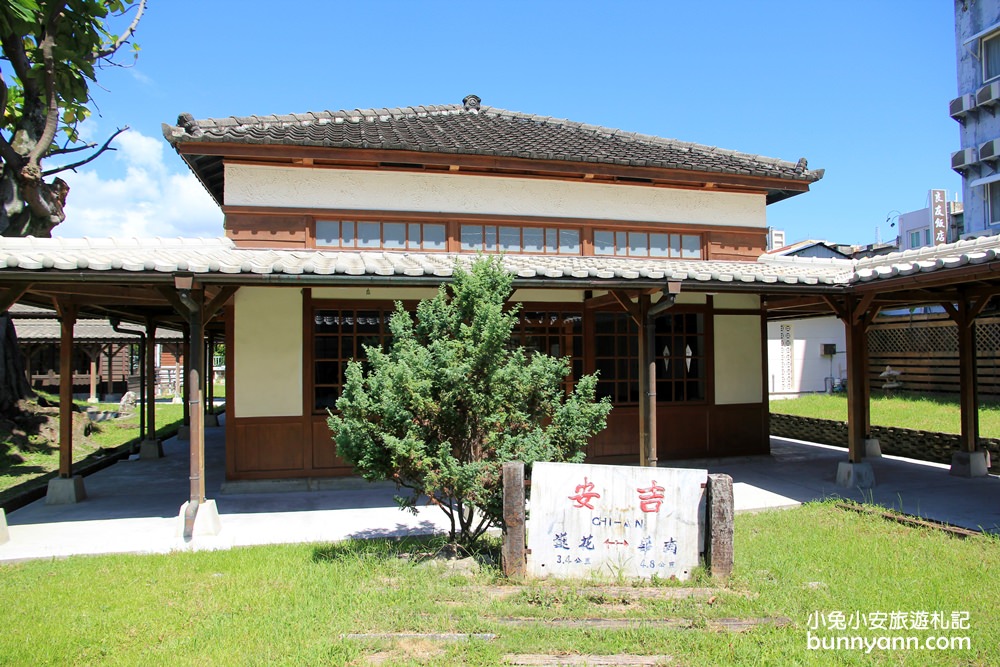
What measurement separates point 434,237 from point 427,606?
585cm

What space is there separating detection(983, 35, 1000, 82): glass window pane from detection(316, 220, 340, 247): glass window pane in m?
20.3

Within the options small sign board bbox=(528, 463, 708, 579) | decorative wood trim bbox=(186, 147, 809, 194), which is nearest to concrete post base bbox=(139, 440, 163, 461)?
decorative wood trim bbox=(186, 147, 809, 194)

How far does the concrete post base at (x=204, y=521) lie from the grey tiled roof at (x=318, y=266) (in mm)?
2339

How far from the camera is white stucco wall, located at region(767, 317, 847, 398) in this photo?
21.3 m

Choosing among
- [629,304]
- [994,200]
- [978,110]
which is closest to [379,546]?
[629,304]

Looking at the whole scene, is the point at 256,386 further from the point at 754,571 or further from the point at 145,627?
the point at 754,571

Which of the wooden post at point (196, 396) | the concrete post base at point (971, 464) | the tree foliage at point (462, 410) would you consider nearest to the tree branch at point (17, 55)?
the wooden post at point (196, 396)

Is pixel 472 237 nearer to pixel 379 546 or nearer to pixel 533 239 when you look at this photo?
pixel 533 239

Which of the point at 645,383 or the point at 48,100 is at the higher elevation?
the point at 48,100

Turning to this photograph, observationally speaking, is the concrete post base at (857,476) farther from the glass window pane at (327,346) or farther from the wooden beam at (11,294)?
the wooden beam at (11,294)

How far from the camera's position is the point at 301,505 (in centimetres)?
733

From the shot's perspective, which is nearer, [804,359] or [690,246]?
[690,246]

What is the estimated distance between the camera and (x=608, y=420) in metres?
9.16

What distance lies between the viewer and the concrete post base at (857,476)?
789cm
